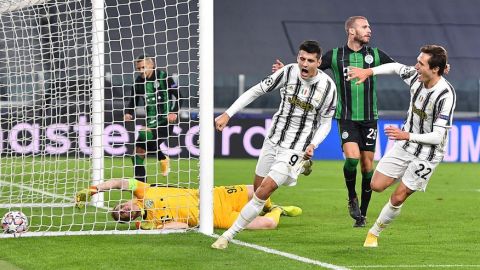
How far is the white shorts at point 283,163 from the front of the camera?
28.0 feet

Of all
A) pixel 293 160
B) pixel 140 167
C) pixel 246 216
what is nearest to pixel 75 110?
pixel 140 167

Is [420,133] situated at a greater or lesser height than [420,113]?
lesser

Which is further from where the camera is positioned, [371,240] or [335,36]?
[335,36]

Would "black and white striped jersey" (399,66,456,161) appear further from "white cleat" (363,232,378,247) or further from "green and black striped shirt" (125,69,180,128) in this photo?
"green and black striped shirt" (125,69,180,128)

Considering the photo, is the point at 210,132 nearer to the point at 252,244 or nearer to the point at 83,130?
the point at 252,244

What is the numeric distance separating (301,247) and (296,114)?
1.07 meters

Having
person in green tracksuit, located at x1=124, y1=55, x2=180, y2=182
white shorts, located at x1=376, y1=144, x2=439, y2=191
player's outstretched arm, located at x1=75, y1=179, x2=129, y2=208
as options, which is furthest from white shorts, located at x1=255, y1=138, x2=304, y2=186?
person in green tracksuit, located at x1=124, y1=55, x2=180, y2=182

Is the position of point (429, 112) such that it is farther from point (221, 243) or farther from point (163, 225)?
point (163, 225)

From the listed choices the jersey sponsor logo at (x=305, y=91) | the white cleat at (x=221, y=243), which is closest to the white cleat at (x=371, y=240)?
the white cleat at (x=221, y=243)

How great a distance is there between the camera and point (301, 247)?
862cm

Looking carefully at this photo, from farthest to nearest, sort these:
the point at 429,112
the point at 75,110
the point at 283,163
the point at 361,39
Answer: the point at 75,110
the point at 361,39
the point at 283,163
the point at 429,112

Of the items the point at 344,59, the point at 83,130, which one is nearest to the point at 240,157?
the point at 83,130

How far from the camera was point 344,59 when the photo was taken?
10656 millimetres

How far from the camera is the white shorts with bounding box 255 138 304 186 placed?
28.0 ft
